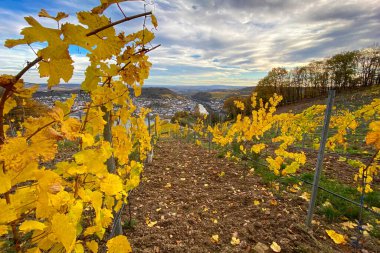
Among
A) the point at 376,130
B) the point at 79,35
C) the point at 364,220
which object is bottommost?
the point at 364,220

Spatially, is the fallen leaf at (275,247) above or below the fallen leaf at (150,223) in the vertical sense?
above

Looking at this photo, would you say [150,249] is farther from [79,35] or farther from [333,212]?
[333,212]

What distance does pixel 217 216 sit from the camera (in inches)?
144

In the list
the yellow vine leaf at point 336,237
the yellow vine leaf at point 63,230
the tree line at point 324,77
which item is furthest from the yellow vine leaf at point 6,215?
the tree line at point 324,77

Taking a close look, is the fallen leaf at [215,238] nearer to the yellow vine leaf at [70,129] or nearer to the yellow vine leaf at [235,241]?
the yellow vine leaf at [235,241]

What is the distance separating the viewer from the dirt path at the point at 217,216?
2891 millimetres

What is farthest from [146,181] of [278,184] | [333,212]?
[333,212]

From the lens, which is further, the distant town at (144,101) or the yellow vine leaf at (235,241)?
the yellow vine leaf at (235,241)

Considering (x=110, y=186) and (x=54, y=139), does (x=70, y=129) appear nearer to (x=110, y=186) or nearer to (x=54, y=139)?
(x=54, y=139)

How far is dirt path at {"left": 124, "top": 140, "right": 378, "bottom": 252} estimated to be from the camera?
2.89 m

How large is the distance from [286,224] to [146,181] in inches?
126

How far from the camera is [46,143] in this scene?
29.0 inches

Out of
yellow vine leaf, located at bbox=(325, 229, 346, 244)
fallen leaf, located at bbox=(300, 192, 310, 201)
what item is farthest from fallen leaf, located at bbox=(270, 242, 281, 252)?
fallen leaf, located at bbox=(300, 192, 310, 201)

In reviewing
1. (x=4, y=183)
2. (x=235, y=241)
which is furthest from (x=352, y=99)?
(x=4, y=183)
